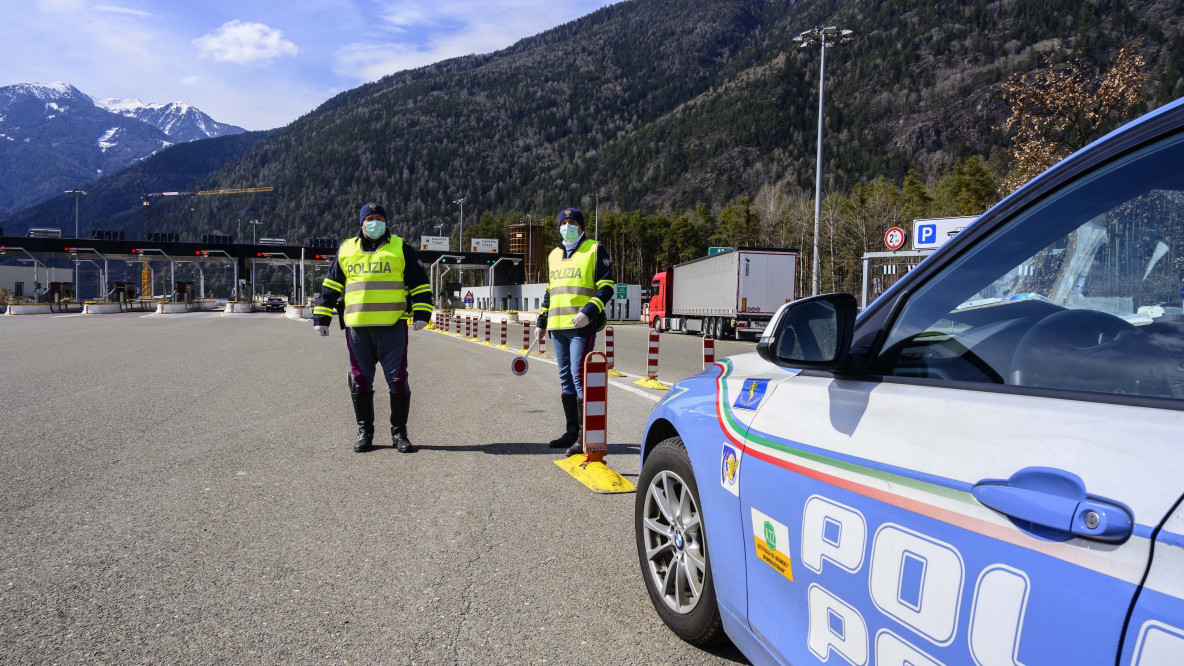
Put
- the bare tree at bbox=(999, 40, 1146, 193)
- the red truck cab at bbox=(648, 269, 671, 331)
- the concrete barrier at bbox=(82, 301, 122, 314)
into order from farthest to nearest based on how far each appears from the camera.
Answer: the concrete barrier at bbox=(82, 301, 122, 314) < the red truck cab at bbox=(648, 269, 671, 331) < the bare tree at bbox=(999, 40, 1146, 193)

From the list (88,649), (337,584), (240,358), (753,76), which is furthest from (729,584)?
(753,76)

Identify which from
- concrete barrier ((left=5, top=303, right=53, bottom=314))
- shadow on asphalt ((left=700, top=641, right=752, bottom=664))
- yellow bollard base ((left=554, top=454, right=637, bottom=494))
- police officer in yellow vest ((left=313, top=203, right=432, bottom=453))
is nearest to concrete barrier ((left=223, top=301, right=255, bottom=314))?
concrete barrier ((left=5, top=303, right=53, bottom=314))

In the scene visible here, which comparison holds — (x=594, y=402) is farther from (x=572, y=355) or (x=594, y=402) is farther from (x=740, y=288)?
(x=740, y=288)

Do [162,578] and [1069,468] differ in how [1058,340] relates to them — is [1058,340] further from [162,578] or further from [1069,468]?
[162,578]

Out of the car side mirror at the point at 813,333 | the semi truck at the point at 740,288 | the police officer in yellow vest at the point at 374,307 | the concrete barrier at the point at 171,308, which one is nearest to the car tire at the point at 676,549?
the car side mirror at the point at 813,333

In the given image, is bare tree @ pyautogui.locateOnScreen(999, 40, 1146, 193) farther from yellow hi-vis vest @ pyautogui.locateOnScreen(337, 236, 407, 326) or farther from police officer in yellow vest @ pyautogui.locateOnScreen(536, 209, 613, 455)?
yellow hi-vis vest @ pyautogui.locateOnScreen(337, 236, 407, 326)

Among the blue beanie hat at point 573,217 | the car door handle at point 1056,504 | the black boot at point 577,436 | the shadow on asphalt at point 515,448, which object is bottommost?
the shadow on asphalt at point 515,448

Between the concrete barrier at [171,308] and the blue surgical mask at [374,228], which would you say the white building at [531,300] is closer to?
the concrete barrier at [171,308]

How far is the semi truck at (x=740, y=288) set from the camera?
1172 inches

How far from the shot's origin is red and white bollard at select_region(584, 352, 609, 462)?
18.6 feet

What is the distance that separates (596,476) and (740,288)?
82.6ft

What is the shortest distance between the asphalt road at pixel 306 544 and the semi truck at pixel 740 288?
22221 mm

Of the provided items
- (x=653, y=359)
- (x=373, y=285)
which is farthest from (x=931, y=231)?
(x=373, y=285)

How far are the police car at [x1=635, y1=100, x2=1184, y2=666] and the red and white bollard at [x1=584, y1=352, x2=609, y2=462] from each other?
A: 127 inches
